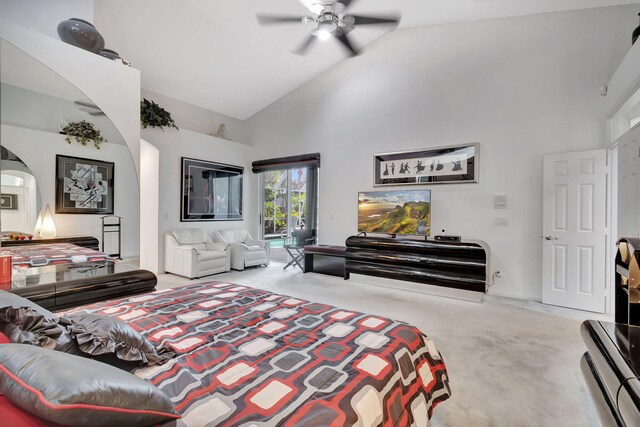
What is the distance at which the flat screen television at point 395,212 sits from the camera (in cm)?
475

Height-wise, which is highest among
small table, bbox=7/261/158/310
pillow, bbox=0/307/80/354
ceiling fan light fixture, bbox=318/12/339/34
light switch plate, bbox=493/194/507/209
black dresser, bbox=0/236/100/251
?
ceiling fan light fixture, bbox=318/12/339/34

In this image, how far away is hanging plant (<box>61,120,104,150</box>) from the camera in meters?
2.10

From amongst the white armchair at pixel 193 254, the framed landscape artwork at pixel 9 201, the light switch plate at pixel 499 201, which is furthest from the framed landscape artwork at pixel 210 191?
the light switch plate at pixel 499 201

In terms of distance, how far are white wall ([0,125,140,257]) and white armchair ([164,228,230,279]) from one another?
8.10 ft

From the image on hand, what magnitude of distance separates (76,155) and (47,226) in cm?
53

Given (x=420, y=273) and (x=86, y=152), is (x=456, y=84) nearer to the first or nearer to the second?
(x=420, y=273)

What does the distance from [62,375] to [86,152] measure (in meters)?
2.13

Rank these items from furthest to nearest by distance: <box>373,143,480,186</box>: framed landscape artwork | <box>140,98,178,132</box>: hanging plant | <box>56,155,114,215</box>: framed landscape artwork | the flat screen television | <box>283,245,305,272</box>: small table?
<box>283,245,305,272</box>: small table → <box>140,98,178,132</box>: hanging plant → the flat screen television → <box>373,143,480,186</box>: framed landscape artwork → <box>56,155,114,215</box>: framed landscape artwork

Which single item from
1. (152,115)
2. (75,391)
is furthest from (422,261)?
(152,115)

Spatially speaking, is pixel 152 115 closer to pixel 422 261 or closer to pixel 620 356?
pixel 422 261

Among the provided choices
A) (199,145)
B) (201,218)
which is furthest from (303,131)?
(201,218)

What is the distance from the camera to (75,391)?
1.94ft

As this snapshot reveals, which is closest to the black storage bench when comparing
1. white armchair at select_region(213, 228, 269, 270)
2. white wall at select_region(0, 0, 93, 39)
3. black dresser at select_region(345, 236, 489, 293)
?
black dresser at select_region(345, 236, 489, 293)

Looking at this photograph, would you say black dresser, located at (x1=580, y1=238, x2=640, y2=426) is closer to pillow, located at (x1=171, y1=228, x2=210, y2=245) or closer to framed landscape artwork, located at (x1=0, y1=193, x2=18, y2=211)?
framed landscape artwork, located at (x1=0, y1=193, x2=18, y2=211)
